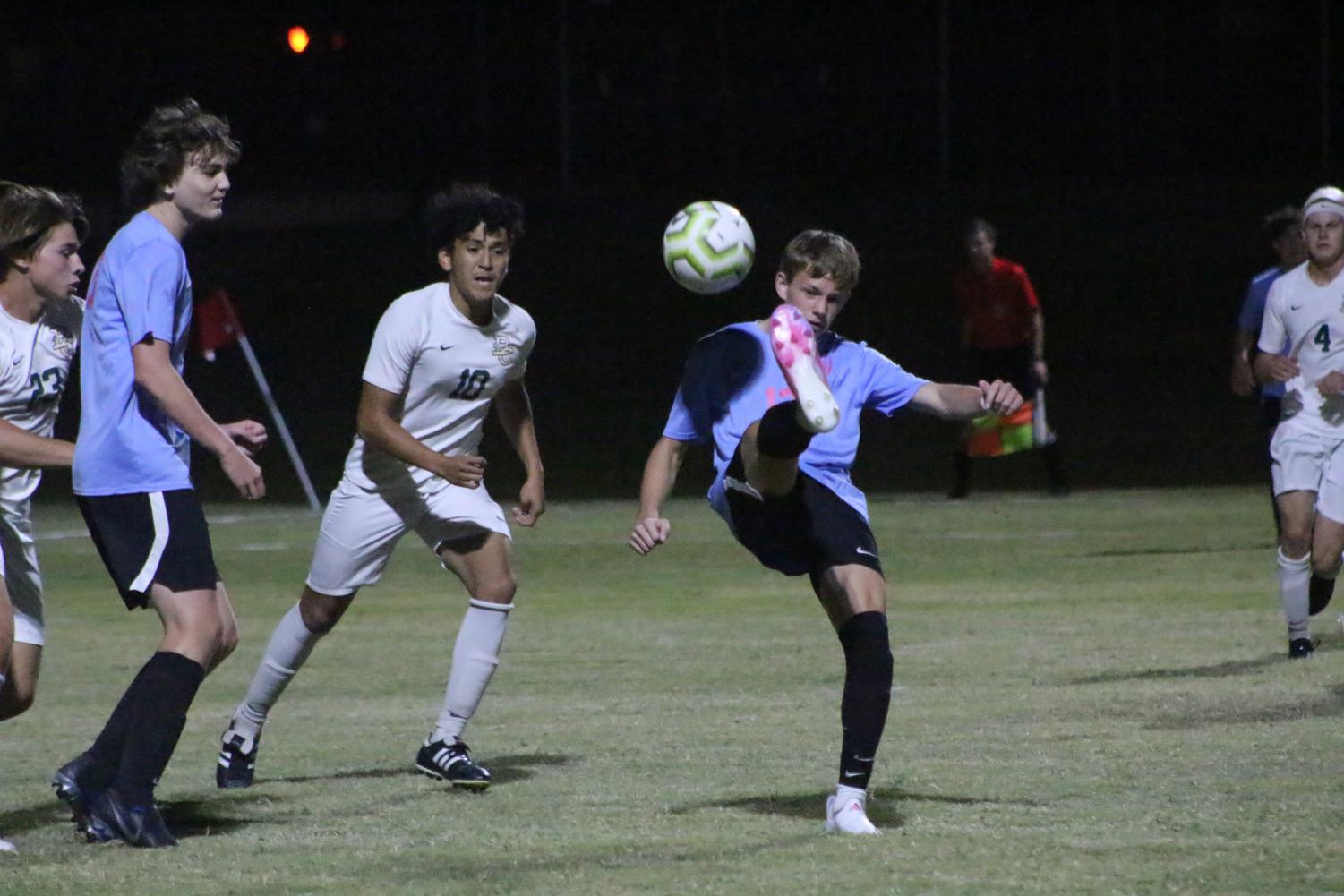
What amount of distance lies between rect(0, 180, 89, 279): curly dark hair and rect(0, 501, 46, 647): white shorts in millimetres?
742

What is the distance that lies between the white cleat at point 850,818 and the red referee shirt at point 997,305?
41.8 ft

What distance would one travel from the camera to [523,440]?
26.3ft

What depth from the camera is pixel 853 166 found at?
3606 cm

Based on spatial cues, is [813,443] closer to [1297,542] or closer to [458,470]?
[458,470]

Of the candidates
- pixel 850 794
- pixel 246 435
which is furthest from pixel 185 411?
pixel 850 794

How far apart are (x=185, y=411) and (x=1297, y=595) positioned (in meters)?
5.85

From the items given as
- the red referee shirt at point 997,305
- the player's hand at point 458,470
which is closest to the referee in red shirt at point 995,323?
the red referee shirt at point 997,305

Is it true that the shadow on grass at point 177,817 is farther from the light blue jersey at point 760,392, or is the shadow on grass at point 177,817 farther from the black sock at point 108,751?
the light blue jersey at point 760,392

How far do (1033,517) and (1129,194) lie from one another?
2013 centimetres

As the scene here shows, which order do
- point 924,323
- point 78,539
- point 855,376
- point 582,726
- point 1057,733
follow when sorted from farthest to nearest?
point 924,323 < point 78,539 < point 582,726 < point 1057,733 < point 855,376

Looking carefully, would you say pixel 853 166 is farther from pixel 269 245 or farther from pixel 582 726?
pixel 582 726

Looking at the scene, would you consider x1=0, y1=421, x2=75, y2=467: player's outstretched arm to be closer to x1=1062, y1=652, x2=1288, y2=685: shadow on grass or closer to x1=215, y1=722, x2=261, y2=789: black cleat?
x1=215, y1=722, x2=261, y2=789: black cleat

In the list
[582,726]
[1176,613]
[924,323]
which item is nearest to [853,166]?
[924,323]

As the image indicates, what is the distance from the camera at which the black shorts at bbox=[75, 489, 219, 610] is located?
6250mm
